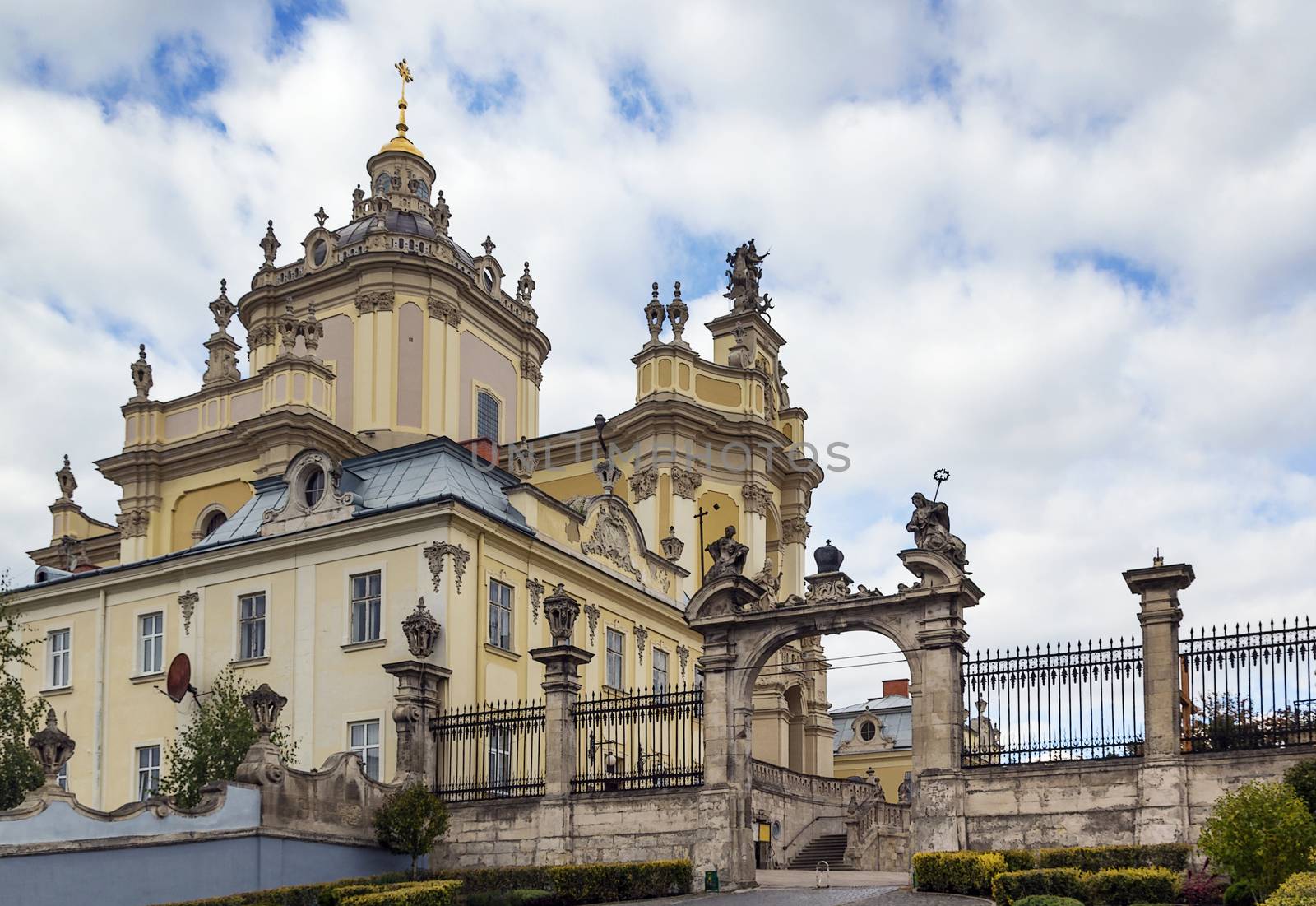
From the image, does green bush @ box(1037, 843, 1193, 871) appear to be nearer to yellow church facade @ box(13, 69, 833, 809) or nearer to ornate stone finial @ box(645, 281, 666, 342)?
yellow church facade @ box(13, 69, 833, 809)

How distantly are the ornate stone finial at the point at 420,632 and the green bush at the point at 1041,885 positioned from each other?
1450 centimetres

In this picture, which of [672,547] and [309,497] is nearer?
[309,497]

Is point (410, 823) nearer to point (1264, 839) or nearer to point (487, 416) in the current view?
point (1264, 839)

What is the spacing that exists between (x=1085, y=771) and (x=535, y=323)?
3962 centimetres

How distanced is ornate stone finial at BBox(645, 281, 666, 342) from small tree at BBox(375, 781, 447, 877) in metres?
25.8

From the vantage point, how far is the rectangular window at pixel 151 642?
125ft

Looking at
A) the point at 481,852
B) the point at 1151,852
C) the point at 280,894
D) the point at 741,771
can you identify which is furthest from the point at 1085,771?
the point at 280,894

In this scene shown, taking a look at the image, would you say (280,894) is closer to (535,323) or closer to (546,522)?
(546,522)

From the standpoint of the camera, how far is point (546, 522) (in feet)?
127

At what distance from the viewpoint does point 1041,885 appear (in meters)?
21.8

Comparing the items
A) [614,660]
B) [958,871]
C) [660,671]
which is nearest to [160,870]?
[958,871]

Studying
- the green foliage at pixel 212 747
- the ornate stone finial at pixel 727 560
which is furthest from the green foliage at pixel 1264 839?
the green foliage at pixel 212 747

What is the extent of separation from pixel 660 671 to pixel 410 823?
1541 centimetres

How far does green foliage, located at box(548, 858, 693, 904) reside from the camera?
26.1 meters
